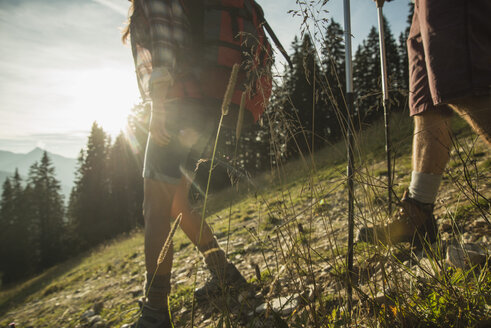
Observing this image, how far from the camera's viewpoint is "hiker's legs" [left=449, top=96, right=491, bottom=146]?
134cm

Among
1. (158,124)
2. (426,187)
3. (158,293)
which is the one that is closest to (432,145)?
(426,187)

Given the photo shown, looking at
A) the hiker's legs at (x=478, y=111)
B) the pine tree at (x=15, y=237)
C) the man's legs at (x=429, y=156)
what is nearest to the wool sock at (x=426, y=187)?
the man's legs at (x=429, y=156)

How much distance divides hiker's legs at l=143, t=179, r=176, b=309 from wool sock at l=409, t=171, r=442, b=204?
6.96 ft

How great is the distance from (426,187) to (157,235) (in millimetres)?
2312

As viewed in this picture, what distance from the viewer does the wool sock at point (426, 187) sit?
6.54 feet

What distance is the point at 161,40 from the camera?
2.06 metres

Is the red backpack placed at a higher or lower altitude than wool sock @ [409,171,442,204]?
higher

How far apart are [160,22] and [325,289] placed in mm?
2635

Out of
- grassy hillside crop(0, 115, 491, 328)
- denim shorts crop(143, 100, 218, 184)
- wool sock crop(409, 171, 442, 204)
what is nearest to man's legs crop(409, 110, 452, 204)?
wool sock crop(409, 171, 442, 204)

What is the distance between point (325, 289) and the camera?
77.2 inches

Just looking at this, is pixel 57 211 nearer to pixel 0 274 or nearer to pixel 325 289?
pixel 0 274

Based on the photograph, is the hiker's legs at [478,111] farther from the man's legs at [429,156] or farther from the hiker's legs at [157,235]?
the hiker's legs at [157,235]

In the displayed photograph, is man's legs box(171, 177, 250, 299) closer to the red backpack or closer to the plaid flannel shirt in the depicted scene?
the red backpack

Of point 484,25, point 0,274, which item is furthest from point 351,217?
point 0,274
